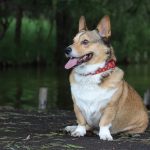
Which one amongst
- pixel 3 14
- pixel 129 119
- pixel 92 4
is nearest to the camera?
pixel 129 119

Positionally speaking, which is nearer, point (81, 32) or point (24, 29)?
point (81, 32)

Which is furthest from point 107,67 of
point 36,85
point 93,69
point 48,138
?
point 36,85

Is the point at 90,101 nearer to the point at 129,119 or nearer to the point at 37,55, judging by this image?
the point at 129,119

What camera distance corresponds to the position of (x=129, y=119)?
31.3ft

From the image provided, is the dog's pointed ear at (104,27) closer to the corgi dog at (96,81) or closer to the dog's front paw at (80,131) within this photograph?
the corgi dog at (96,81)

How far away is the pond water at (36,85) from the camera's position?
2244 cm

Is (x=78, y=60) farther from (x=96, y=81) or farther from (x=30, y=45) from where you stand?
(x=30, y=45)

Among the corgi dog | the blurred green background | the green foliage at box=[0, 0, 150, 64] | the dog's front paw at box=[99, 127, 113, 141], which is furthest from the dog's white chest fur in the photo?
the green foliage at box=[0, 0, 150, 64]

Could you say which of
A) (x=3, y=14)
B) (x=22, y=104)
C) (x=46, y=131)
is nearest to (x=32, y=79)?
(x=3, y=14)

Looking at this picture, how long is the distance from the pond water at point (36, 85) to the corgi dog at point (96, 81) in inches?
396

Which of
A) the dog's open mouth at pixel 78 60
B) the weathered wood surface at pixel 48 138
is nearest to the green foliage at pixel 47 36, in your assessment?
the weathered wood surface at pixel 48 138

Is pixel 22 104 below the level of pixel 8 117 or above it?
below

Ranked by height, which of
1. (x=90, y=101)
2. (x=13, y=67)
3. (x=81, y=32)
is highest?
(x=81, y=32)

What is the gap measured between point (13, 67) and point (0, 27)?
2.72m
